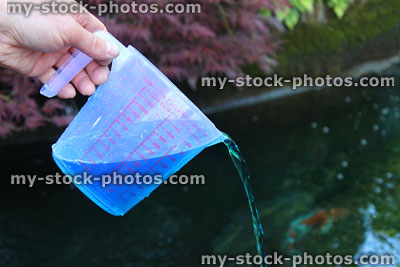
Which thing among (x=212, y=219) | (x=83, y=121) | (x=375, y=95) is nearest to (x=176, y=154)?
(x=83, y=121)

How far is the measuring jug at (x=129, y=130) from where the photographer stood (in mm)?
1440

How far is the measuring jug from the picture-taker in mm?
Answer: 1440

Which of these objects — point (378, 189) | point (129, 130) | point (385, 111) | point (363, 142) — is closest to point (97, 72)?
point (129, 130)

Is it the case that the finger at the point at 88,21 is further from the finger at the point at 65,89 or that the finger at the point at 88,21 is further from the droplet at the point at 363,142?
the droplet at the point at 363,142

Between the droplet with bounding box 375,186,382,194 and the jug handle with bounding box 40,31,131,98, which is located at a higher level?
the jug handle with bounding box 40,31,131,98

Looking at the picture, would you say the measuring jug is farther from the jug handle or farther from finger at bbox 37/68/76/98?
finger at bbox 37/68/76/98

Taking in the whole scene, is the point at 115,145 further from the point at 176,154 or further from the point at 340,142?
the point at 340,142

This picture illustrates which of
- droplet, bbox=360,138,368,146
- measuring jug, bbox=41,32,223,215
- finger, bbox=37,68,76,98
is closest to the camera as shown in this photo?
measuring jug, bbox=41,32,223,215

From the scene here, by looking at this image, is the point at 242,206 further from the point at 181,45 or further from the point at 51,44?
the point at 51,44

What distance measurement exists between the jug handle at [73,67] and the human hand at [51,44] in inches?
1.4

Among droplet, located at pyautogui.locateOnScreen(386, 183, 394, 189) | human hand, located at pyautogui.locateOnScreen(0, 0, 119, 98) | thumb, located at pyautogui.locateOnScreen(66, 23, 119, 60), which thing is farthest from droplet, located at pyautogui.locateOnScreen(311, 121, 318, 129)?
thumb, located at pyautogui.locateOnScreen(66, 23, 119, 60)

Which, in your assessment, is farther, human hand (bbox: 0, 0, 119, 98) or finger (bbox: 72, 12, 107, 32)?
finger (bbox: 72, 12, 107, 32)

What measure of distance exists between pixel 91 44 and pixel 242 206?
164 cm

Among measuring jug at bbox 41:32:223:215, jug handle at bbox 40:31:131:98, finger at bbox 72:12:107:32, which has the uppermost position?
finger at bbox 72:12:107:32
